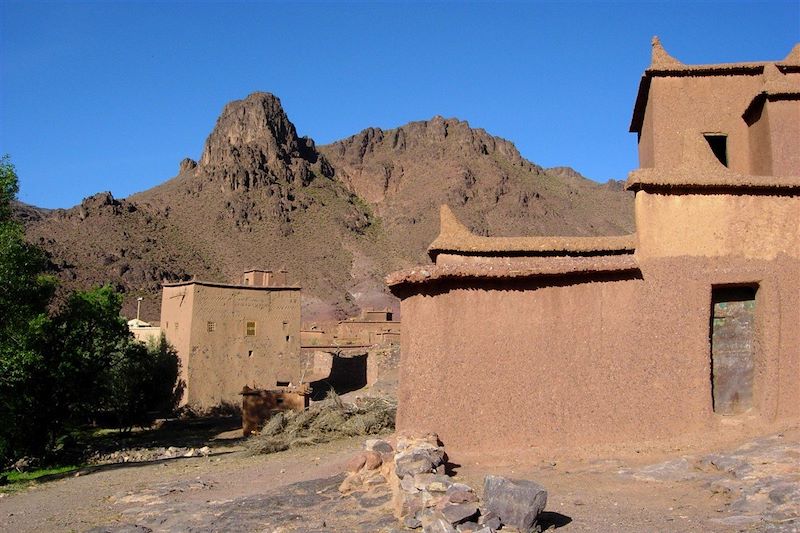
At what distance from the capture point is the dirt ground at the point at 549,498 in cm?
661

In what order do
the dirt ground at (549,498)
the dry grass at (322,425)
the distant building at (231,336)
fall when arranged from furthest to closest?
the distant building at (231,336), the dry grass at (322,425), the dirt ground at (549,498)

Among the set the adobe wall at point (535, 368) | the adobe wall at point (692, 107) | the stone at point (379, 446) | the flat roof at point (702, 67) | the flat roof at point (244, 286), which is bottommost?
the stone at point (379, 446)

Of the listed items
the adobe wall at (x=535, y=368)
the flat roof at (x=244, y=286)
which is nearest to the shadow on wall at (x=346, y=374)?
the flat roof at (x=244, y=286)

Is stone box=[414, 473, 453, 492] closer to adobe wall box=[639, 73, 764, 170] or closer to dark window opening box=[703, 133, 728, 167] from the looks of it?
adobe wall box=[639, 73, 764, 170]

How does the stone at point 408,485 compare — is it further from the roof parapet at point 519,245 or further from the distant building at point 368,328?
the distant building at point 368,328

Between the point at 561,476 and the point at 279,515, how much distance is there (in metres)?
3.24

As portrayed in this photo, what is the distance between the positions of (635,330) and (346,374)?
2583cm

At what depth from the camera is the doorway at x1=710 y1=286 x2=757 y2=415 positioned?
9648mm

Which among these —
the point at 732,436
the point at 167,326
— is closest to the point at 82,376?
the point at 167,326

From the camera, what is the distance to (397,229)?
99.2 meters

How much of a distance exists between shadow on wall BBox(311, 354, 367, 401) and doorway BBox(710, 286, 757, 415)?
24.8 m

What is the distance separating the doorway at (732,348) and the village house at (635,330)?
0.06ft

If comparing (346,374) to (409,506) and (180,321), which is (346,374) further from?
(409,506)

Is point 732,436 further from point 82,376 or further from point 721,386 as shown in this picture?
point 82,376
